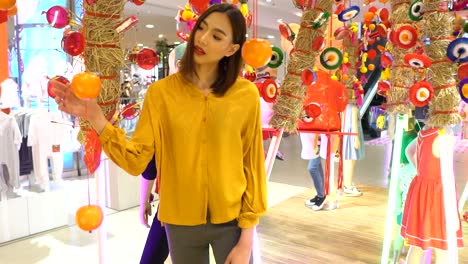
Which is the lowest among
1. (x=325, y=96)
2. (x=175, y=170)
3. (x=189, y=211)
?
(x=189, y=211)

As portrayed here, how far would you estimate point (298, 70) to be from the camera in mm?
1929

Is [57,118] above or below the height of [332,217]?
above

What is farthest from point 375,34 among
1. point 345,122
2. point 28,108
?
point 28,108

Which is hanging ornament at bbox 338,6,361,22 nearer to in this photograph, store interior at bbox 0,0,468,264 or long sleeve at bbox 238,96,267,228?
store interior at bbox 0,0,468,264

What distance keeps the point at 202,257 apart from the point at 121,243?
2257 mm

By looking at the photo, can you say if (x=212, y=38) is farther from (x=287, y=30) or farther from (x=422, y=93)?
(x=422, y=93)

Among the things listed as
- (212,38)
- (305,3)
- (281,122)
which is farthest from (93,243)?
(212,38)

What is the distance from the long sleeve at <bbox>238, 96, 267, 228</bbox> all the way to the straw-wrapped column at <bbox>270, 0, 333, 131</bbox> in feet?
1.93

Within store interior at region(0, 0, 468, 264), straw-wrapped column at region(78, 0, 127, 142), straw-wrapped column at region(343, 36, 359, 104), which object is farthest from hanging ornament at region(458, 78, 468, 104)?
straw-wrapped column at region(343, 36, 359, 104)

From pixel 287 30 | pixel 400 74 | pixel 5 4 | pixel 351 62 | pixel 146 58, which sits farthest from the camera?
pixel 351 62

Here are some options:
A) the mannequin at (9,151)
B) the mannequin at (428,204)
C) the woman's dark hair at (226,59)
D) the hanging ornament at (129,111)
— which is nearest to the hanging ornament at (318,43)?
the woman's dark hair at (226,59)

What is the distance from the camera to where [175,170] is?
129 cm

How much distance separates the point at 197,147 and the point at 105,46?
0.46 meters

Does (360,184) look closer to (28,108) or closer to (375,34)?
(375,34)
